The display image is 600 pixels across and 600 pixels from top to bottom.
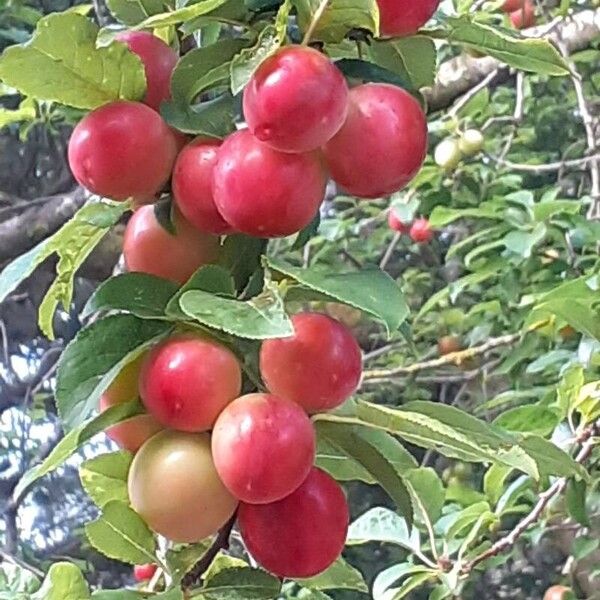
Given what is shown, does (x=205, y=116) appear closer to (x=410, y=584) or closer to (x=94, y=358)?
(x=94, y=358)

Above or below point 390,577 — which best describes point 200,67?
above

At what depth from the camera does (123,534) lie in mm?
417

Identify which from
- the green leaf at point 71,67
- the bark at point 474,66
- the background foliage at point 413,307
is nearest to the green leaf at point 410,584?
the background foliage at point 413,307

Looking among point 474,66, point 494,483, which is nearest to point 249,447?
point 494,483

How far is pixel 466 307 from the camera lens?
6.33 ft

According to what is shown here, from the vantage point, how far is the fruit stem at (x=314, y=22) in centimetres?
39

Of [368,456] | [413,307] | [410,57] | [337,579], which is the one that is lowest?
[413,307]

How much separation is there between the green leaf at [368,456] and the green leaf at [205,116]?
4.8 inches

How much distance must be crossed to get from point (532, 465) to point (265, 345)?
0.11 metres

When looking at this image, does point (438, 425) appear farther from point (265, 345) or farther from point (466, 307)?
point (466, 307)

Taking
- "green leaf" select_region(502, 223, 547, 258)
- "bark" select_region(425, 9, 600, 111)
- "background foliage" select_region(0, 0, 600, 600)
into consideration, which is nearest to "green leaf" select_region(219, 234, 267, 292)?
"background foliage" select_region(0, 0, 600, 600)

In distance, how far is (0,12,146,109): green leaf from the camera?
15.5 inches

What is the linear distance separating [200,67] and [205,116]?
0.06 ft

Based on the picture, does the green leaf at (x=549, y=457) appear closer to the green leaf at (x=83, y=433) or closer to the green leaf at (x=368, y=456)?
the green leaf at (x=368, y=456)
